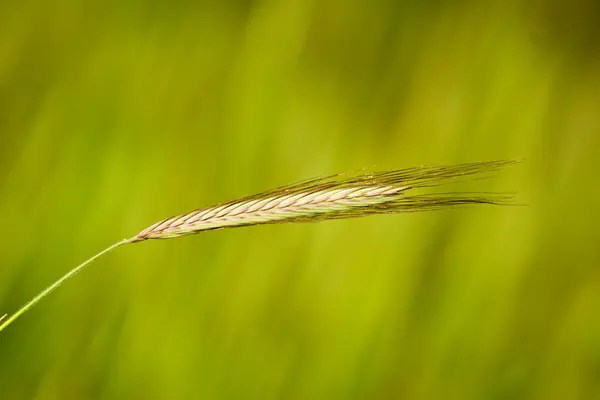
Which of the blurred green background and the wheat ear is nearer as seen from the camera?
the wheat ear

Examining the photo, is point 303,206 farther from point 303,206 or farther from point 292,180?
point 292,180

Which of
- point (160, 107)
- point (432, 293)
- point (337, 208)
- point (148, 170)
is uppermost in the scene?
point (160, 107)

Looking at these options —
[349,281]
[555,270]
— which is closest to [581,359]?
[555,270]

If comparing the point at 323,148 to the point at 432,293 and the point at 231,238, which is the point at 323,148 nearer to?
the point at 231,238

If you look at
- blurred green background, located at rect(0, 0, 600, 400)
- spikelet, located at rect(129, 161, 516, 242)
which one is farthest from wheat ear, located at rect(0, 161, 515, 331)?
blurred green background, located at rect(0, 0, 600, 400)

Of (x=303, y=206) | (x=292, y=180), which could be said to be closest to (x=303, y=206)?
(x=303, y=206)

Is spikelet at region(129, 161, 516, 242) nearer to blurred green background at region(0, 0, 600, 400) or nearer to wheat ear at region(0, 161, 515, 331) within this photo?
wheat ear at region(0, 161, 515, 331)

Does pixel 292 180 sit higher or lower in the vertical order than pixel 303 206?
higher

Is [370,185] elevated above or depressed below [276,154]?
below
